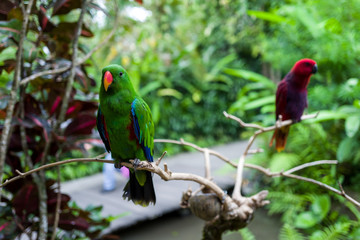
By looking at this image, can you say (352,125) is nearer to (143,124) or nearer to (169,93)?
(143,124)

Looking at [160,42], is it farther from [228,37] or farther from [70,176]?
[70,176]

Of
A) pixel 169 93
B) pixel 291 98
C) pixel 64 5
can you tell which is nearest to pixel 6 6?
pixel 64 5

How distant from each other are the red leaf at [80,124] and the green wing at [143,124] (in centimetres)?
58

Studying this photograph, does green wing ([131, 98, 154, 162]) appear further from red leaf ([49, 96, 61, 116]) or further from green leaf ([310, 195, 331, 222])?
green leaf ([310, 195, 331, 222])

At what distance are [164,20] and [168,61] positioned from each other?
88 centimetres

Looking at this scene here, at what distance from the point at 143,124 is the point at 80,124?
0.65 meters

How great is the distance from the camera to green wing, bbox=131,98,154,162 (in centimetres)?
77

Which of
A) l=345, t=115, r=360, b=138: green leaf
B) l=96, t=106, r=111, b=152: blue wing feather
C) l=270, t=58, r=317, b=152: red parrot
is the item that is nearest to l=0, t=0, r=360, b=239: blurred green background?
l=345, t=115, r=360, b=138: green leaf

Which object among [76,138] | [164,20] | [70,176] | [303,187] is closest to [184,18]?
[164,20]

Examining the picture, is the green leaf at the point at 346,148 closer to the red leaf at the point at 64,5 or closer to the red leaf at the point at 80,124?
the red leaf at the point at 80,124

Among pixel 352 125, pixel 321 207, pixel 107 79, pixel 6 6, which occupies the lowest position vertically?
pixel 321 207

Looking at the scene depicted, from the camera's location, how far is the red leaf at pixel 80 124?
1.33 metres

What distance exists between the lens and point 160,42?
21.0ft

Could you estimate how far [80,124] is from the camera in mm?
1341
